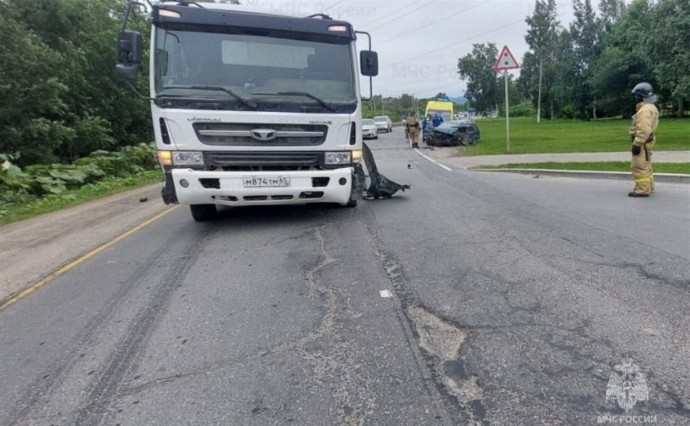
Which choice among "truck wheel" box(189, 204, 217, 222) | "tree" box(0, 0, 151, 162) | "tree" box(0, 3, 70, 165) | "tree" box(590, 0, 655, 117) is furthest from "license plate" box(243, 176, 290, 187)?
"tree" box(590, 0, 655, 117)

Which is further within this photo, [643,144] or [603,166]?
[603,166]

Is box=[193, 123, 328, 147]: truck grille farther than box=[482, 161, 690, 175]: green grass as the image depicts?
No

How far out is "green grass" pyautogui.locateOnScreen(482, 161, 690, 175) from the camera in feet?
35.0

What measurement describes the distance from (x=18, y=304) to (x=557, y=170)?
11.5 metres

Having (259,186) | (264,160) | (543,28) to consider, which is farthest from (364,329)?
(543,28)

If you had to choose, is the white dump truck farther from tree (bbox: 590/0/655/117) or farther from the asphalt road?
tree (bbox: 590/0/655/117)

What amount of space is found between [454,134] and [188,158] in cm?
1887

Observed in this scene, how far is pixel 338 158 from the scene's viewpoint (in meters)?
6.45

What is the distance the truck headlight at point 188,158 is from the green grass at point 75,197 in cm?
574

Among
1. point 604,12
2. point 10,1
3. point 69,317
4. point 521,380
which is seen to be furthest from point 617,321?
point 604,12

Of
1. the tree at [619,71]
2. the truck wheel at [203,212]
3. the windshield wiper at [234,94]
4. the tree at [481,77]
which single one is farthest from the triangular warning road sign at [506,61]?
the tree at [481,77]

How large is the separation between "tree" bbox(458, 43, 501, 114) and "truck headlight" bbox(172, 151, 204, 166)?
87.5m

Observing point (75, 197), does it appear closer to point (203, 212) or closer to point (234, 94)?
point (203, 212)

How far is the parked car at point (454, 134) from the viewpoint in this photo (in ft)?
75.9
